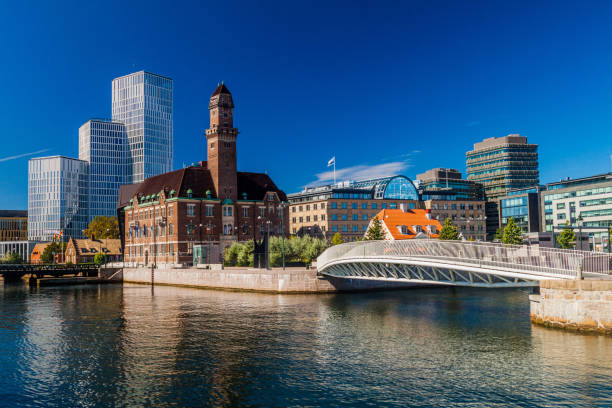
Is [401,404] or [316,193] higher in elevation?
[316,193]

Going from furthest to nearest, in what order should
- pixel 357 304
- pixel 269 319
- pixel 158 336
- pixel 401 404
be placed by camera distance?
pixel 357 304, pixel 269 319, pixel 158 336, pixel 401 404

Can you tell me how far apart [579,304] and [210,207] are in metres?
86.1

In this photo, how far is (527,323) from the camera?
42.7m

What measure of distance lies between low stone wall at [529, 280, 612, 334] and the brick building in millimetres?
72738

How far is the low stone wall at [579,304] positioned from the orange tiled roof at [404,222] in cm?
7539

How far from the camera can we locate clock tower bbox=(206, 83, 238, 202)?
11419 centimetres

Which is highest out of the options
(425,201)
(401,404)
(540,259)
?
(425,201)

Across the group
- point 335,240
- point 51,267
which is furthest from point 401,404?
point 51,267

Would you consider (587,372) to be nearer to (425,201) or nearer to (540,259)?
(540,259)

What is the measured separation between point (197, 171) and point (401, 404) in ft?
317

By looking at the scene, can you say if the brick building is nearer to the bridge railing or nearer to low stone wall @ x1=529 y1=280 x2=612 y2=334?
the bridge railing

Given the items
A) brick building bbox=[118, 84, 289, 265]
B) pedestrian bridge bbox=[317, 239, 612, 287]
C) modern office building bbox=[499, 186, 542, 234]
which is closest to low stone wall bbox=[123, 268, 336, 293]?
brick building bbox=[118, 84, 289, 265]

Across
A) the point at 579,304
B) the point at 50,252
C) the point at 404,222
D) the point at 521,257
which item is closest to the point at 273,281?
the point at 521,257

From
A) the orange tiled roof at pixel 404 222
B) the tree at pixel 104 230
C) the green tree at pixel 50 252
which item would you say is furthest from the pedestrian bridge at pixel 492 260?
the tree at pixel 104 230
